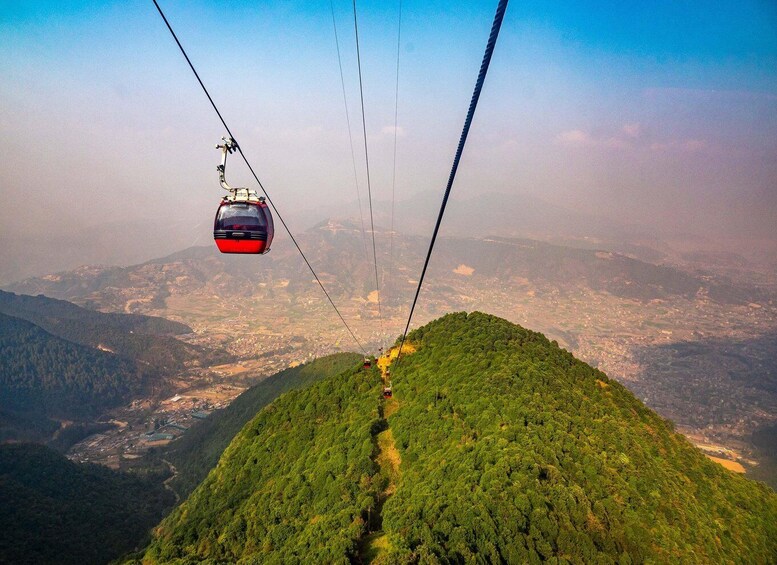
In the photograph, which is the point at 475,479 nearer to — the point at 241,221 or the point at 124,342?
the point at 241,221

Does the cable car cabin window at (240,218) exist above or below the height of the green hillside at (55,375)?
above

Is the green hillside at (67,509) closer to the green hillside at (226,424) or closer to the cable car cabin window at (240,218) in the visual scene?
the green hillside at (226,424)

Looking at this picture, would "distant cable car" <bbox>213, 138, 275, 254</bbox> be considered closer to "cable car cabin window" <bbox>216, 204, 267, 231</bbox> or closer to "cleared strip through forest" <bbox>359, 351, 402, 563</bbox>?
"cable car cabin window" <bbox>216, 204, 267, 231</bbox>

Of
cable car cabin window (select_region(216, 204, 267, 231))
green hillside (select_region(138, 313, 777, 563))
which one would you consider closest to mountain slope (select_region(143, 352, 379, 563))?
green hillside (select_region(138, 313, 777, 563))

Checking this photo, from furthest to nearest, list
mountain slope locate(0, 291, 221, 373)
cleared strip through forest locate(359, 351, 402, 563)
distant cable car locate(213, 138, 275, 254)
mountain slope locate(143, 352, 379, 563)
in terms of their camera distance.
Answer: mountain slope locate(0, 291, 221, 373)
mountain slope locate(143, 352, 379, 563)
cleared strip through forest locate(359, 351, 402, 563)
distant cable car locate(213, 138, 275, 254)

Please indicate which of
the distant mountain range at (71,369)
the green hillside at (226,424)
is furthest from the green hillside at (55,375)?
the green hillside at (226,424)

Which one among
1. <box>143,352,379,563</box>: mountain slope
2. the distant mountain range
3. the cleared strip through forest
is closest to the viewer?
the cleared strip through forest
